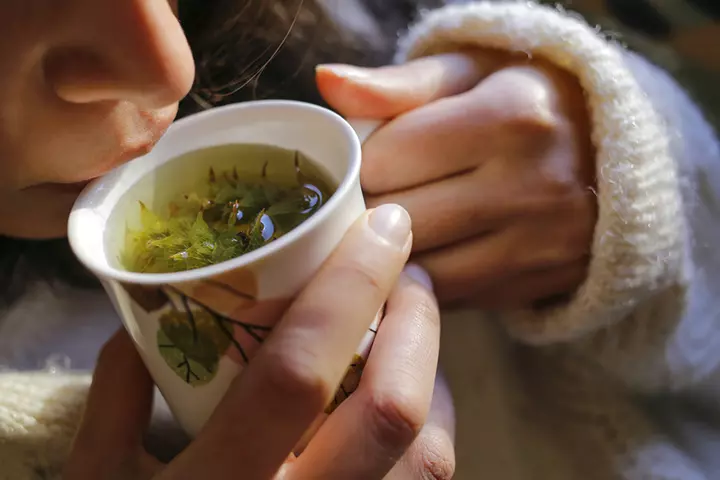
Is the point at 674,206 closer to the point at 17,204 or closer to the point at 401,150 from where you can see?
the point at 401,150

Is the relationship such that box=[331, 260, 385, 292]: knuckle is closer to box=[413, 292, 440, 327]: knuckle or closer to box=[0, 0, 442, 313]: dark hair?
box=[413, 292, 440, 327]: knuckle

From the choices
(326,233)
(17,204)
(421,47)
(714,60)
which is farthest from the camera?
(714,60)

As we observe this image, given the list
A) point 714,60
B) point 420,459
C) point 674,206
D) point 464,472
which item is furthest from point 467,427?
point 714,60

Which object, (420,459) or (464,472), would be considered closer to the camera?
(420,459)

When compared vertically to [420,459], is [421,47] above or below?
above

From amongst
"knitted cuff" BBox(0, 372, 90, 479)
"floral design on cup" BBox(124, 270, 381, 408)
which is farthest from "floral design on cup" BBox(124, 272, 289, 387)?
"knitted cuff" BBox(0, 372, 90, 479)

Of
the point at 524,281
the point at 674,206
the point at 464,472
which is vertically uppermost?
the point at 674,206
